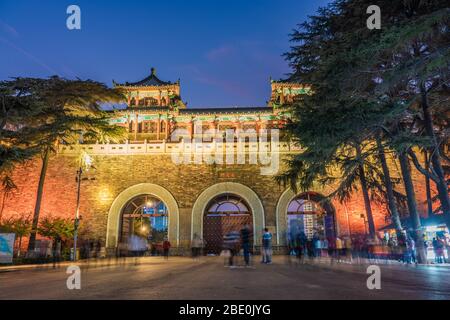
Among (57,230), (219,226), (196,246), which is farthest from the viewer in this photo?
(219,226)

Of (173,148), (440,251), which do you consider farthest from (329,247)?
(173,148)

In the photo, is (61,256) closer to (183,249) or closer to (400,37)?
(183,249)

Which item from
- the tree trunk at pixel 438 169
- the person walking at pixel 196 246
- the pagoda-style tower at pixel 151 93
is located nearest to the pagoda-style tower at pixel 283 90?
the pagoda-style tower at pixel 151 93

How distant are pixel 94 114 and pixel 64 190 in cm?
533

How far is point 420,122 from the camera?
11.8 meters

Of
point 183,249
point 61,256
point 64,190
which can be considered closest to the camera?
point 61,256

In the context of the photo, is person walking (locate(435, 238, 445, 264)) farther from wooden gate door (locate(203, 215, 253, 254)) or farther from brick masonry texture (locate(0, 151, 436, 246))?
wooden gate door (locate(203, 215, 253, 254))

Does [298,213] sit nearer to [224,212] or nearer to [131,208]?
[224,212]

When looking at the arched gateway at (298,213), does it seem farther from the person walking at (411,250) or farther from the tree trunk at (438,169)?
the tree trunk at (438,169)

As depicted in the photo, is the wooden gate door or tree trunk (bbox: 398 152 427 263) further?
the wooden gate door

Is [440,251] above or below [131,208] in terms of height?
below

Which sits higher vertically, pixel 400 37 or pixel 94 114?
pixel 94 114

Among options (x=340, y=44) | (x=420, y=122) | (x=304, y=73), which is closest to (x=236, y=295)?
(x=340, y=44)

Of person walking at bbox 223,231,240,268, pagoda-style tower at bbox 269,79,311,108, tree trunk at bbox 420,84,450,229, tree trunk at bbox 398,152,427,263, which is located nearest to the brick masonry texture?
tree trunk at bbox 398,152,427,263
